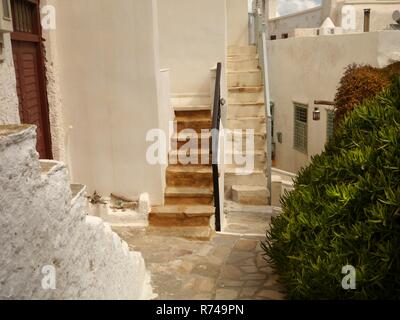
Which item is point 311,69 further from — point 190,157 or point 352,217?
point 352,217

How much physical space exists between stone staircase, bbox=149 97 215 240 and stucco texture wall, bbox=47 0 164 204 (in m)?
0.31

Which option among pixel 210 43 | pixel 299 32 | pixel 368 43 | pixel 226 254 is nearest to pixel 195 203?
pixel 226 254

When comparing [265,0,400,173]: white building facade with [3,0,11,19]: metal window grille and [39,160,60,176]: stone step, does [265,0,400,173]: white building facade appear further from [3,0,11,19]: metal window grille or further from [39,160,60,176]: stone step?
[39,160,60,176]: stone step

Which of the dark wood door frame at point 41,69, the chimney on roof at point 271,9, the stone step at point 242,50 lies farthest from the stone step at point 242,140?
the chimney on roof at point 271,9

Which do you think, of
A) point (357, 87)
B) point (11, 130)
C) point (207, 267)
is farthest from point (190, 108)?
point (11, 130)

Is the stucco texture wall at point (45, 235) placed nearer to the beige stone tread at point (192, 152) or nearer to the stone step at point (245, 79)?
the beige stone tread at point (192, 152)

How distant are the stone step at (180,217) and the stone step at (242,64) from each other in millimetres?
5193

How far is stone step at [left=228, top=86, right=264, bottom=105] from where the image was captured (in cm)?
998

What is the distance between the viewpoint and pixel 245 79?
10344 mm

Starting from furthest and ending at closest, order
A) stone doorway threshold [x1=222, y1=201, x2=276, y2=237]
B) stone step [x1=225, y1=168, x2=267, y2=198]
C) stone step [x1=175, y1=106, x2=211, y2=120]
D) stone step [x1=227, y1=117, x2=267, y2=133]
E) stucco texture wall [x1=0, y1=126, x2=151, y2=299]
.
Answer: stone step [x1=227, y1=117, x2=267, y2=133]
stone step [x1=225, y1=168, x2=267, y2=198]
stone step [x1=175, y1=106, x2=211, y2=120]
stone doorway threshold [x1=222, y1=201, x2=276, y2=237]
stucco texture wall [x1=0, y1=126, x2=151, y2=299]

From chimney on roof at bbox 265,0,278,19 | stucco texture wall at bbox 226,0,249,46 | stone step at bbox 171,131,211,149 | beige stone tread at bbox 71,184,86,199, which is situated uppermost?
chimney on roof at bbox 265,0,278,19

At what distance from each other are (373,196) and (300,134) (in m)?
9.98

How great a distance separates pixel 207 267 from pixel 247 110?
5257 mm

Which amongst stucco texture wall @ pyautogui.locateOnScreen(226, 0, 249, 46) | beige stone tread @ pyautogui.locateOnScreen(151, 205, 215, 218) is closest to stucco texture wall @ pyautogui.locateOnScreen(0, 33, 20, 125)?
beige stone tread @ pyautogui.locateOnScreen(151, 205, 215, 218)
